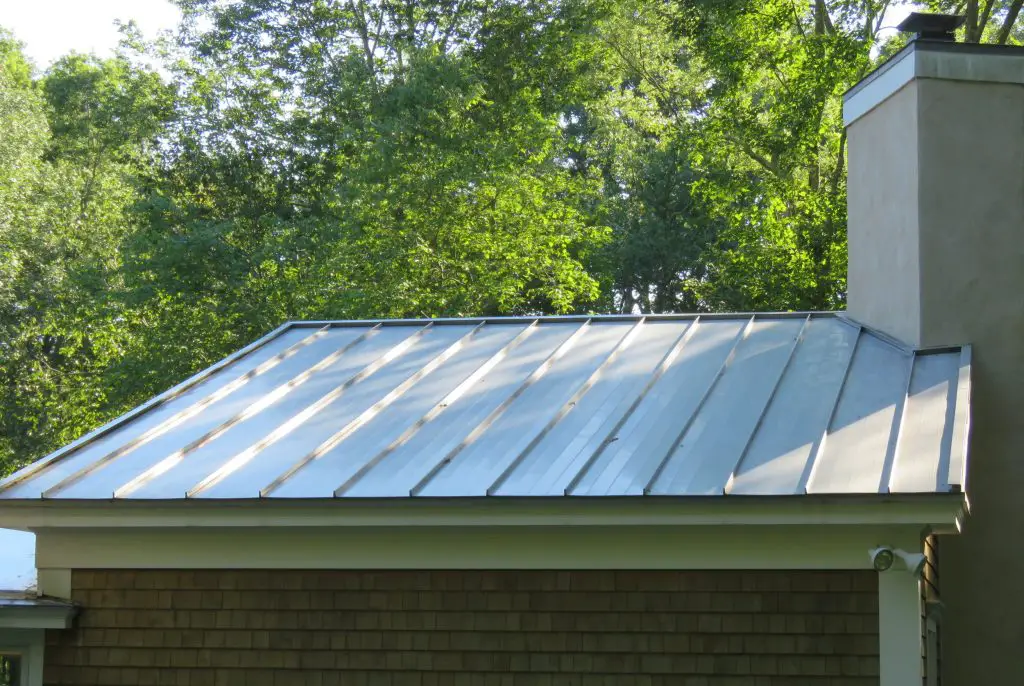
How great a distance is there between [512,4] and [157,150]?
31.0 feet

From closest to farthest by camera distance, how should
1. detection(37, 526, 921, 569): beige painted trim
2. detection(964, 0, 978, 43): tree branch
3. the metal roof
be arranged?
1. detection(37, 526, 921, 569): beige painted trim
2. the metal roof
3. detection(964, 0, 978, 43): tree branch

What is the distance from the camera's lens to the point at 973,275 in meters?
8.27

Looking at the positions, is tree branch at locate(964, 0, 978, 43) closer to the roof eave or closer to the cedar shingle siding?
the cedar shingle siding

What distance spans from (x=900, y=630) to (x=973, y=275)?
10.6 feet

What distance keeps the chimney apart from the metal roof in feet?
1.77

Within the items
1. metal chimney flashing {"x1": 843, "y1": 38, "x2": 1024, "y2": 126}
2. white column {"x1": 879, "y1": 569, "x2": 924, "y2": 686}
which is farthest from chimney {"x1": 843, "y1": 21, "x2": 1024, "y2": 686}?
white column {"x1": 879, "y1": 569, "x2": 924, "y2": 686}

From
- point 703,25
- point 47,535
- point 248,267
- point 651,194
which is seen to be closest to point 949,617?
point 47,535

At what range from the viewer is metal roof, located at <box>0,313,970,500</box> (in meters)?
6.40

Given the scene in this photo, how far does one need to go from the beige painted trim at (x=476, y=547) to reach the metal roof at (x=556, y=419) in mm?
316

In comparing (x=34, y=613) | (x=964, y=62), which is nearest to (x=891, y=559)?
(x=964, y=62)

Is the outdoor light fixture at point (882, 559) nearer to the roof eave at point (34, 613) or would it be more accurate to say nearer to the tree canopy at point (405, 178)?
the roof eave at point (34, 613)

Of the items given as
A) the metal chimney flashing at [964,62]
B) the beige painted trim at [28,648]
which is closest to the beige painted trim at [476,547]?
the beige painted trim at [28,648]

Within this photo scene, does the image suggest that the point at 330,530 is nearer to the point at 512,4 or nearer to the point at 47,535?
the point at 47,535

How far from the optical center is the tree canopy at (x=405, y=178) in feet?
77.1
